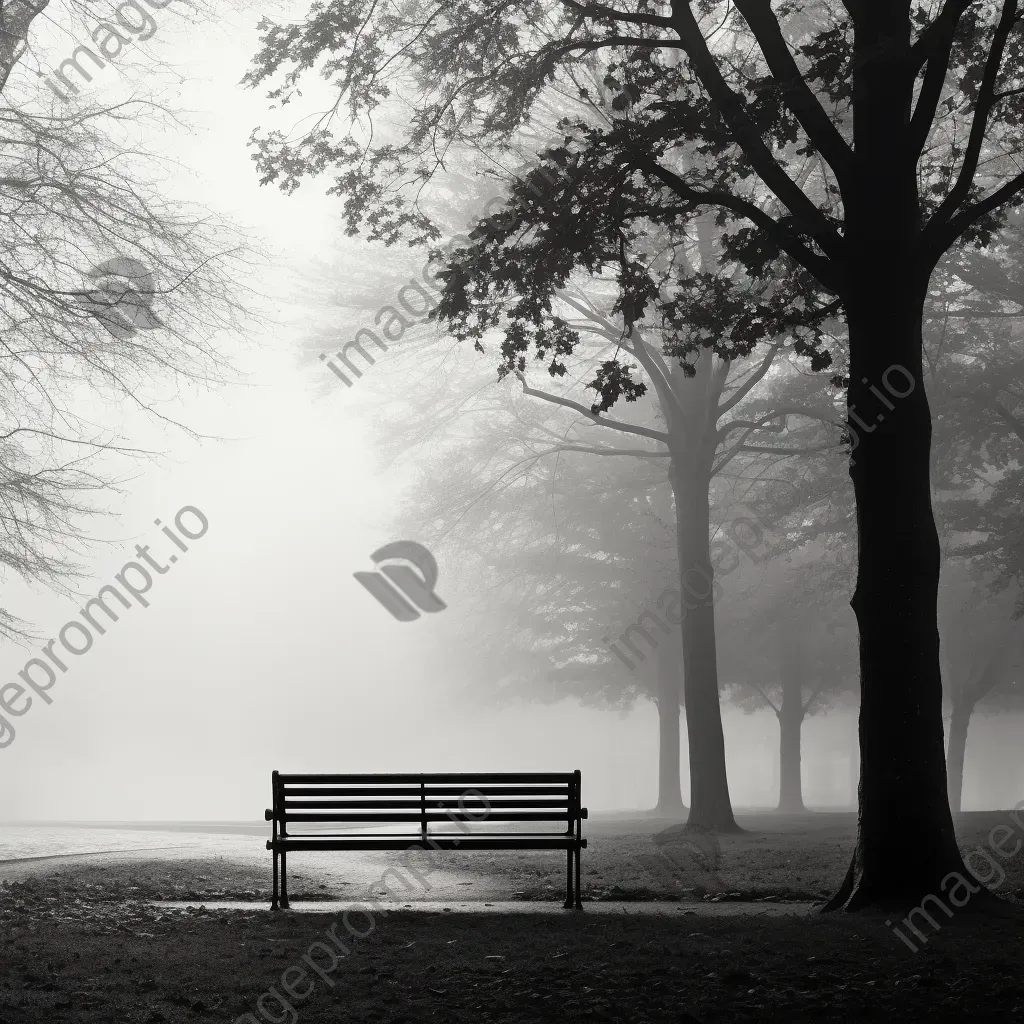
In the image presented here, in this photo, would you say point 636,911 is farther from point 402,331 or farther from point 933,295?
point 933,295

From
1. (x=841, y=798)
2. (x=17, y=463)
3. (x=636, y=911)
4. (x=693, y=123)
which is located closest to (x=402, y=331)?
(x=17, y=463)

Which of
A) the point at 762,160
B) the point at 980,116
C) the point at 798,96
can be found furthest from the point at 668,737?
the point at 798,96

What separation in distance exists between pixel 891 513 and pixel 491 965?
4.45 metres

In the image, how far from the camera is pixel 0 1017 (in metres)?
5.01

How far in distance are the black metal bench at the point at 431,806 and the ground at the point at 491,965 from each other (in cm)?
50

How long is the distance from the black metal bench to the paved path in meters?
0.26

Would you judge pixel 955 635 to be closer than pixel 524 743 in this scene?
Yes

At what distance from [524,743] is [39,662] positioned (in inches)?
2075

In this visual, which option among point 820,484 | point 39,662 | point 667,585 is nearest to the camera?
point 39,662

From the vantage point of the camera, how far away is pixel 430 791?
28.6 ft

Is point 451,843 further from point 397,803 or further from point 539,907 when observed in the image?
point 539,907

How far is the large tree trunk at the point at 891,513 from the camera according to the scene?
8.09 m

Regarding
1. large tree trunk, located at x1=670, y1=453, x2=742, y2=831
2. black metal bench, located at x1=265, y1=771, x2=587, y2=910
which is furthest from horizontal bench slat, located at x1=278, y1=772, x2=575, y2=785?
large tree trunk, located at x1=670, y1=453, x2=742, y2=831

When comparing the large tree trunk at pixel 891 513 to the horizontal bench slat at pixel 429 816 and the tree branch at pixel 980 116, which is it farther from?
the horizontal bench slat at pixel 429 816
